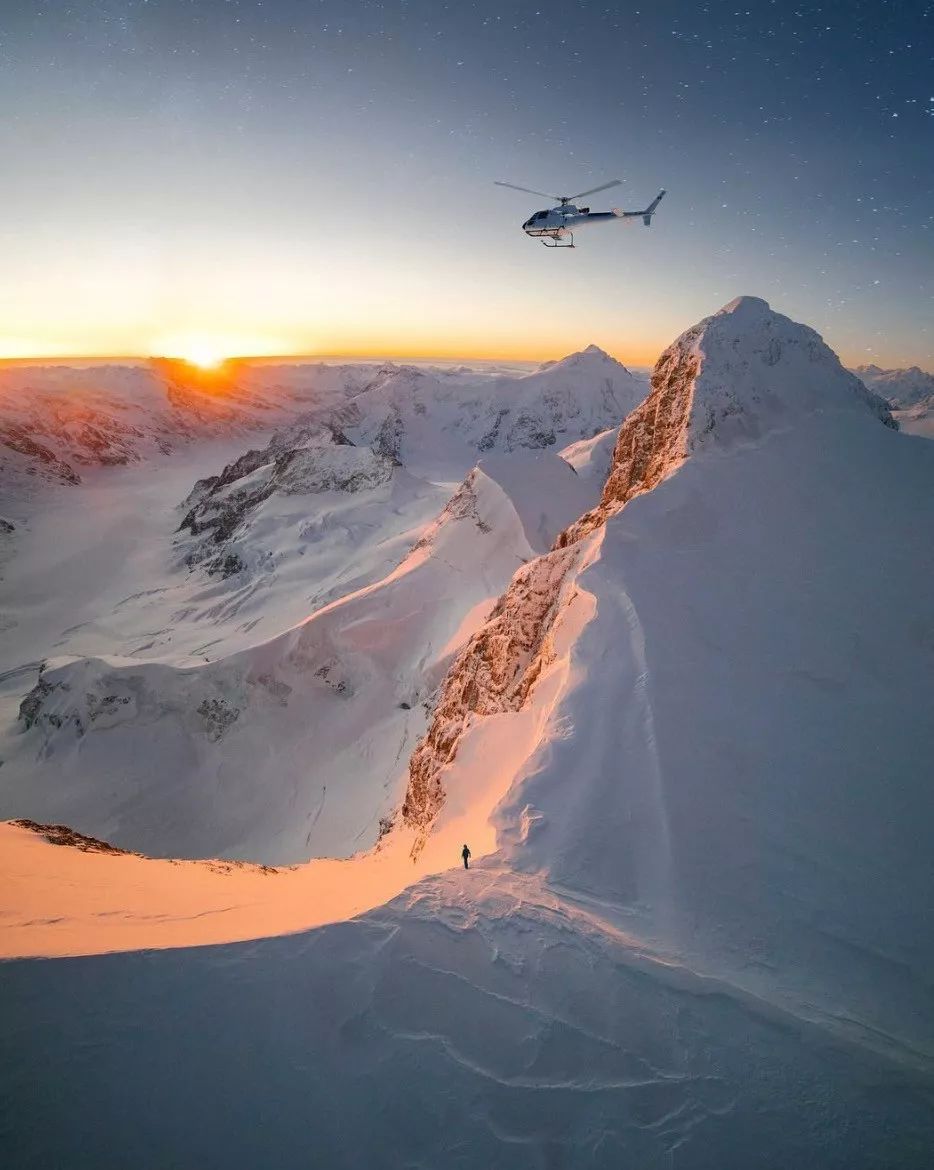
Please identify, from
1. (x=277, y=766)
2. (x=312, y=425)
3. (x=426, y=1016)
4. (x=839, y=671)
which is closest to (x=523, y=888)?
(x=426, y=1016)

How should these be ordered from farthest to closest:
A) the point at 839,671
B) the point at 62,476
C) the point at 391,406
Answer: the point at 391,406 < the point at 62,476 < the point at 839,671

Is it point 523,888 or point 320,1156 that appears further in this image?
point 523,888

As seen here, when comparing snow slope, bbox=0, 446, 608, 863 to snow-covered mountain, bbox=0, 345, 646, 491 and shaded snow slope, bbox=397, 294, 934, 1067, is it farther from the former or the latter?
snow-covered mountain, bbox=0, 345, 646, 491

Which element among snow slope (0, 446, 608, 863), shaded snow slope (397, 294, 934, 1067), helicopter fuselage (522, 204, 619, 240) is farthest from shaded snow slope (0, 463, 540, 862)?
helicopter fuselage (522, 204, 619, 240)

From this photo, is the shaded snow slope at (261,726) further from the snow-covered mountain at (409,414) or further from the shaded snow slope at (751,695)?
the snow-covered mountain at (409,414)

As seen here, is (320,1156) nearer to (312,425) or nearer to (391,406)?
(312,425)

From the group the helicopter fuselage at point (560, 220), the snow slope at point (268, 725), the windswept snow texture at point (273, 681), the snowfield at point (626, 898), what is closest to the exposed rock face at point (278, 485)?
the windswept snow texture at point (273, 681)

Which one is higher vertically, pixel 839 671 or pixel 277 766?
pixel 839 671
